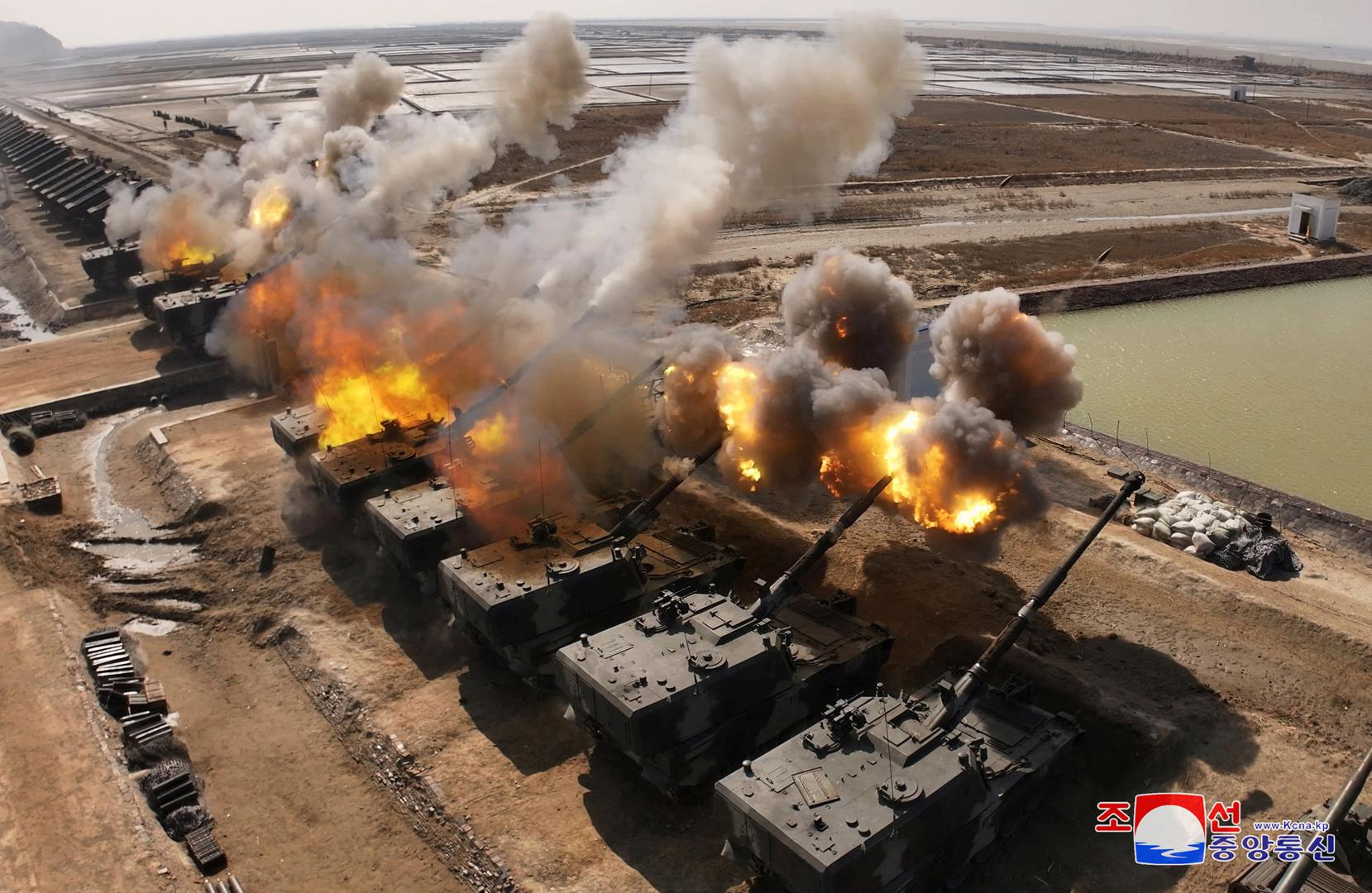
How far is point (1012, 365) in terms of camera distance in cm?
1839

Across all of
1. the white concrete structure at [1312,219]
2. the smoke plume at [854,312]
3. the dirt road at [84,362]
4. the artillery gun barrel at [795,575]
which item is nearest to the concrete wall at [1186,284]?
the white concrete structure at [1312,219]

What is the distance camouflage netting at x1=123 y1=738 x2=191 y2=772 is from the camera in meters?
16.7

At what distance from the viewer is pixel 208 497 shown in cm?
2581

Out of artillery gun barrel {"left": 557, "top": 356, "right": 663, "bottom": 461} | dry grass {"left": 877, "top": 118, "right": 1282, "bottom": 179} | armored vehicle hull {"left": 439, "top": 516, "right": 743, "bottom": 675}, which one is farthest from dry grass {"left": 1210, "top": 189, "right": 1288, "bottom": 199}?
armored vehicle hull {"left": 439, "top": 516, "right": 743, "bottom": 675}

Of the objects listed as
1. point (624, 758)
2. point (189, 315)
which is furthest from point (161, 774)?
point (189, 315)

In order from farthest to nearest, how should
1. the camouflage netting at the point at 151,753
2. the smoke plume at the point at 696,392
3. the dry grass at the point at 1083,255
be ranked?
the dry grass at the point at 1083,255 → the smoke plume at the point at 696,392 → the camouflage netting at the point at 151,753

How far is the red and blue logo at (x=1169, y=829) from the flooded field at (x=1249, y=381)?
1247cm

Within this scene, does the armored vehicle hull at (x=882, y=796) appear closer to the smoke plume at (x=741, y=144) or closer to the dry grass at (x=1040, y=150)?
the smoke plume at (x=741, y=144)

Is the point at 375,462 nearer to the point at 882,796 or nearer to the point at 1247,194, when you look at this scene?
the point at 882,796

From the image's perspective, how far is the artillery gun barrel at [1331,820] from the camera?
37.3 feet

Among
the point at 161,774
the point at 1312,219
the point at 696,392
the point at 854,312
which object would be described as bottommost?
the point at 161,774

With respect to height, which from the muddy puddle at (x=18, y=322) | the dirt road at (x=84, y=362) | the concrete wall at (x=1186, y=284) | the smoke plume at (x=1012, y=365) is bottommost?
the concrete wall at (x=1186, y=284)
